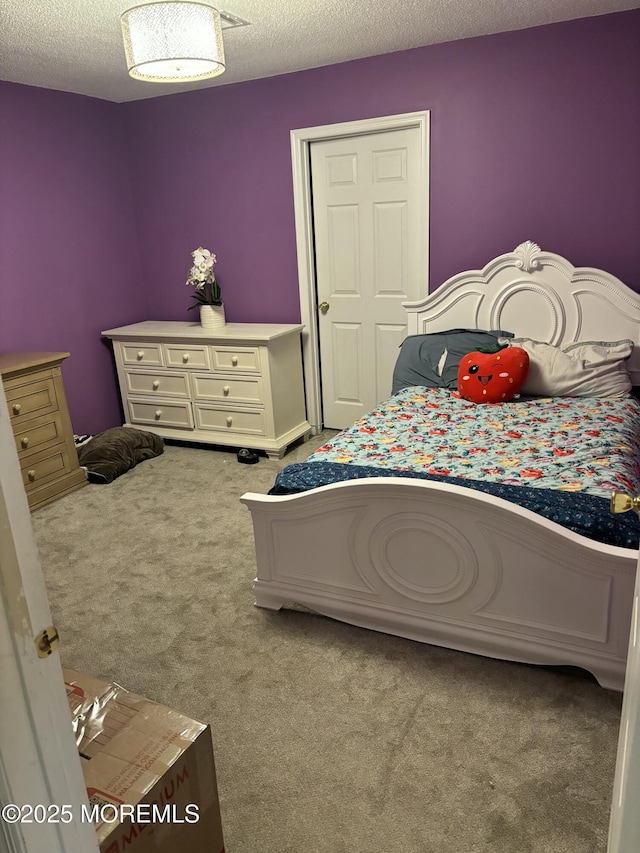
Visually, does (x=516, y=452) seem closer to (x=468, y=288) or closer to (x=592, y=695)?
(x=592, y=695)

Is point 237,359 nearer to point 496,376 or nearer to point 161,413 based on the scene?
point 161,413

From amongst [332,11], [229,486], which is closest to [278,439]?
[229,486]

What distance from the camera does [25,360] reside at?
3.54 m

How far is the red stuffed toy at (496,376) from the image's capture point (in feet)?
10.5

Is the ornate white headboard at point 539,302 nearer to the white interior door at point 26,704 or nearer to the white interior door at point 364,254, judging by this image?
the white interior door at point 364,254

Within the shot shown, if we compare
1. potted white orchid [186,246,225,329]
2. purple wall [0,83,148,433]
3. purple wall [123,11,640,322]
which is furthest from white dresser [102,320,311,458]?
purple wall [123,11,640,322]

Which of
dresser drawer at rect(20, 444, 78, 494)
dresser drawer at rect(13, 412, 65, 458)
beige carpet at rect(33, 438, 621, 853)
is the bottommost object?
beige carpet at rect(33, 438, 621, 853)

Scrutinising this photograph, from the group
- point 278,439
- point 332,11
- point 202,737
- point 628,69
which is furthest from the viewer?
point 278,439

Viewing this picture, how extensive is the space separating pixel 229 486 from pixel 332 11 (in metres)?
2.46

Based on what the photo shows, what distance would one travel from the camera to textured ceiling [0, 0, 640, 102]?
109 inches

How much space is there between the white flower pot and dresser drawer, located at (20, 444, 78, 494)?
1.25m

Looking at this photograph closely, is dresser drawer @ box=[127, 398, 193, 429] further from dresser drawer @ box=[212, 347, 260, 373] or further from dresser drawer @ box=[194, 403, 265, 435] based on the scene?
dresser drawer @ box=[212, 347, 260, 373]

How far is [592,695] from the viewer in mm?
1990

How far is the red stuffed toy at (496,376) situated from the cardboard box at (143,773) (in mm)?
2378
